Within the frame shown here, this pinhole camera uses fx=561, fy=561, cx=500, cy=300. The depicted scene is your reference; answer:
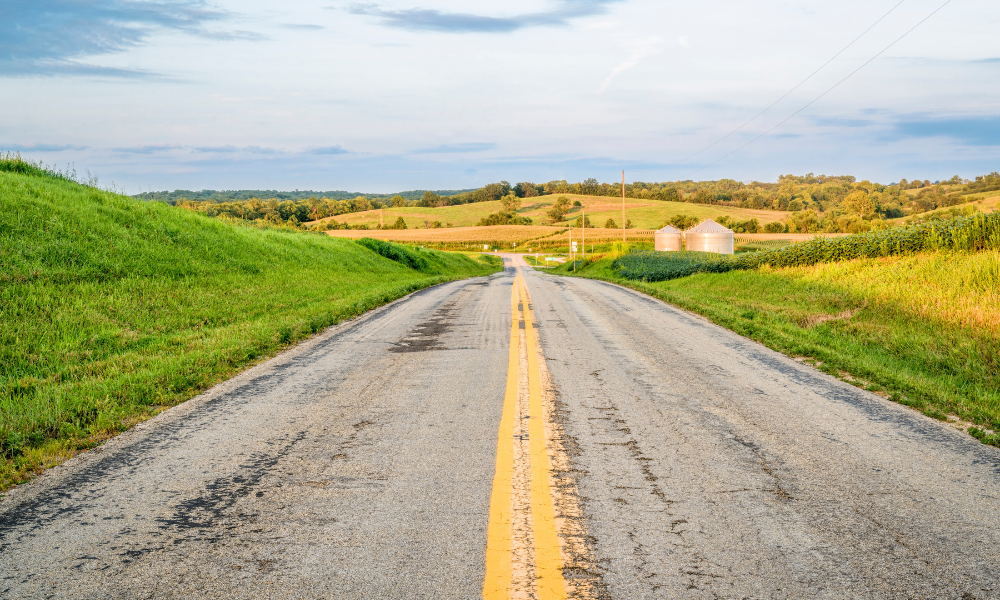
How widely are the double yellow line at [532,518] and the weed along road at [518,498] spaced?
0.6 inches

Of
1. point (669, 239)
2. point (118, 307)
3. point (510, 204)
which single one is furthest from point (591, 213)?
point (118, 307)

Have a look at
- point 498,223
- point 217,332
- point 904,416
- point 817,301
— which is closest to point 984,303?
point 817,301

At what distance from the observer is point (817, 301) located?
13.5 metres

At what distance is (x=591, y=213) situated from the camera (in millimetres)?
125062

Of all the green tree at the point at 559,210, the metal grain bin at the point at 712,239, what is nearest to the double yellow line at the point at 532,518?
the metal grain bin at the point at 712,239

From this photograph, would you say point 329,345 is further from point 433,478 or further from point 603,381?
point 433,478

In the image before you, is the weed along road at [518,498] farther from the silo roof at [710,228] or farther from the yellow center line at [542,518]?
the silo roof at [710,228]

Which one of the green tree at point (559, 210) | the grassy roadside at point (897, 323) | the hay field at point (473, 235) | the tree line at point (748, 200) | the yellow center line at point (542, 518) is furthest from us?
the green tree at point (559, 210)

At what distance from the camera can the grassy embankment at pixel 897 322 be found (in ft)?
20.7

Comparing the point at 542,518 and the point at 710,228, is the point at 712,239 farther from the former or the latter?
the point at 542,518

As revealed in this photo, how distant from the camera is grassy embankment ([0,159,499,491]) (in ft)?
17.9

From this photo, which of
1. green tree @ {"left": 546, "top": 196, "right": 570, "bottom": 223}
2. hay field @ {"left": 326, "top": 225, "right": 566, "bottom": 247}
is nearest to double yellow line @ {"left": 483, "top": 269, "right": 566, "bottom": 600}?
hay field @ {"left": 326, "top": 225, "right": 566, "bottom": 247}

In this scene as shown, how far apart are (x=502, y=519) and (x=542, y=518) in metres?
0.23

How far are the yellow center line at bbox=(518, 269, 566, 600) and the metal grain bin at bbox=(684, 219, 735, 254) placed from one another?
51.1m
